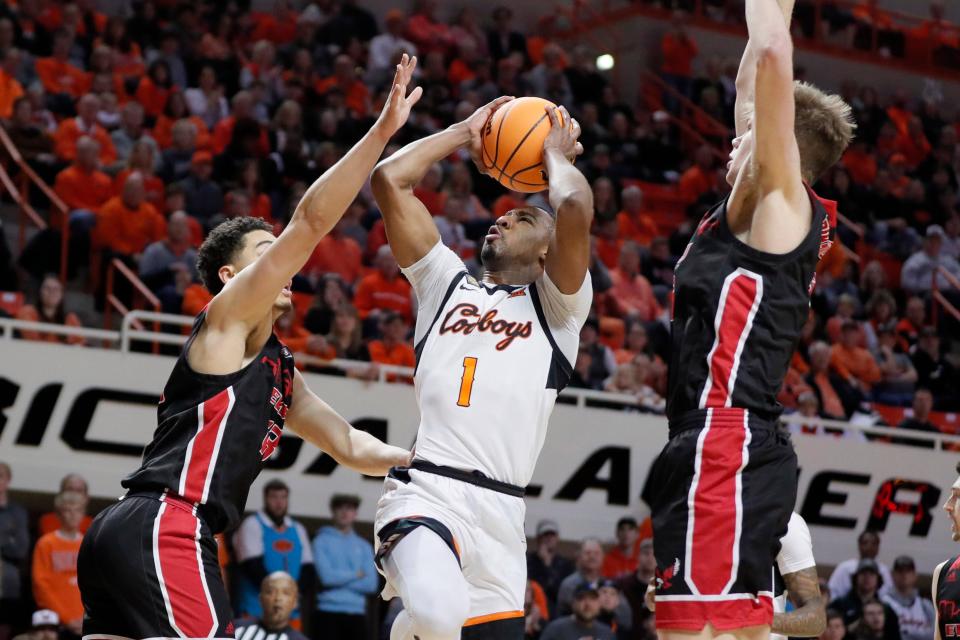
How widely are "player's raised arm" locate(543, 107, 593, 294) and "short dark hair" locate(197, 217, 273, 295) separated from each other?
1.13 metres

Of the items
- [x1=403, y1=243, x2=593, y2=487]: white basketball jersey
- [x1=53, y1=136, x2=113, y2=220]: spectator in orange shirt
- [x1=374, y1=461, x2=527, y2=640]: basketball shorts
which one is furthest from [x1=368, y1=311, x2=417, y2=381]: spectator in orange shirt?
[x1=374, y1=461, x2=527, y2=640]: basketball shorts

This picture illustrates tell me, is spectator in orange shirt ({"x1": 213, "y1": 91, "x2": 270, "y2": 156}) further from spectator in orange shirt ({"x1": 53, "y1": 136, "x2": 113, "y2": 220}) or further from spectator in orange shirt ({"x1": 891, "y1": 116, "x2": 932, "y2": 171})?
spectator in orange shirt ({"x1": 891, "y1": 116, "x2": 932, "y2": 171})

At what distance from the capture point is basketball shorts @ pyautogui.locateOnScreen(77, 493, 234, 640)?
4.59 meters

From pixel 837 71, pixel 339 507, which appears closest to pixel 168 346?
pixel 339 507

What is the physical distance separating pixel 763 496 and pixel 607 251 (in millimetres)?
11517

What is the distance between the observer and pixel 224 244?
535 centimetres

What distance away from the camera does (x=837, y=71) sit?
22.3 metres

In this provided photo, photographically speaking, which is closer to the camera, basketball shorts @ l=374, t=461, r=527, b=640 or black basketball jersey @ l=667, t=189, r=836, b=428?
black basketball jersey @ l=667, t=189, r=836, b=428

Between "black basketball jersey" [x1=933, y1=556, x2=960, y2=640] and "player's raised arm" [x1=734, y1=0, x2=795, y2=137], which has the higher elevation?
"player's raised arm" [x1=734, y1=0, x2=795, y2=137]

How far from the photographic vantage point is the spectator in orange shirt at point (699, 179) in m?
18.5

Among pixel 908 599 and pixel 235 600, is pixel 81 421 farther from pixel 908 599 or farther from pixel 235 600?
pixel 908 599

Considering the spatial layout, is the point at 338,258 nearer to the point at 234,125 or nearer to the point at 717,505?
the point at 234,125

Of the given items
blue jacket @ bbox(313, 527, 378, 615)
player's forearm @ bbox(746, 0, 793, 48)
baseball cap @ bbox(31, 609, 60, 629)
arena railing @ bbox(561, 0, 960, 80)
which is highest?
arena railing @ bbox(561, 0, 960, 80)

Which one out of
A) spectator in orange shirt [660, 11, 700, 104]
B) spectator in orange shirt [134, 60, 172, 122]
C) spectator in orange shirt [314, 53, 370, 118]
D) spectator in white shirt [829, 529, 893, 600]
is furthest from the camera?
spectator in orange shirt [660, 11, 700, 104]
